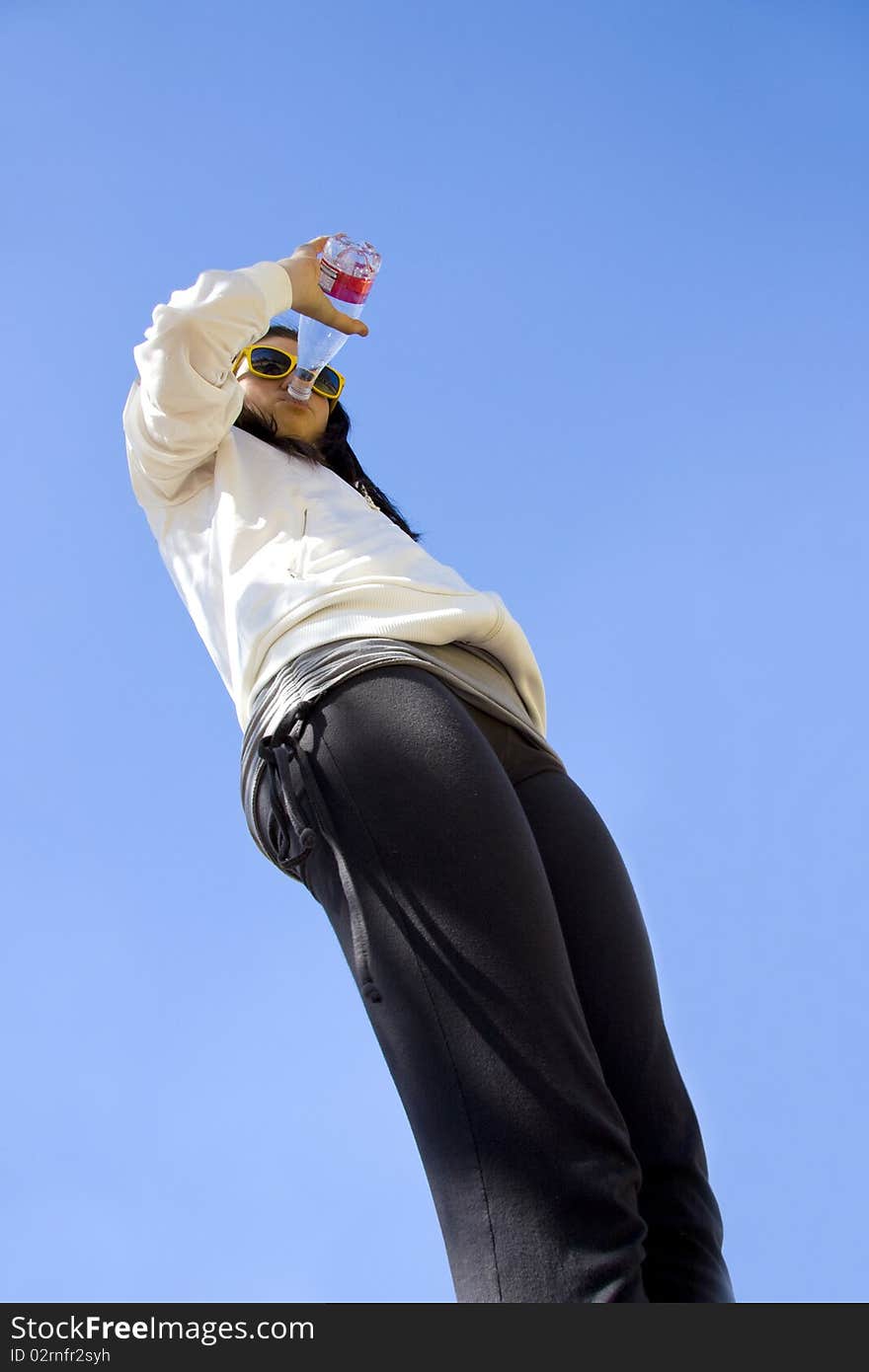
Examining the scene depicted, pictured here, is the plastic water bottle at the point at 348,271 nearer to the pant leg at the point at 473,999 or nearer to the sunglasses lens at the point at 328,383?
the sunglasses lens at the point at 328,383

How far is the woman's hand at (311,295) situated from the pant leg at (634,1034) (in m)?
0.94

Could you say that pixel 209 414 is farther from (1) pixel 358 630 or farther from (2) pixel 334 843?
(2) pixel 334 843

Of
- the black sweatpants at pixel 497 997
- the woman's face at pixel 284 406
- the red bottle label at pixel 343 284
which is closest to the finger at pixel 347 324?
the red bottle label at pixel 343 284

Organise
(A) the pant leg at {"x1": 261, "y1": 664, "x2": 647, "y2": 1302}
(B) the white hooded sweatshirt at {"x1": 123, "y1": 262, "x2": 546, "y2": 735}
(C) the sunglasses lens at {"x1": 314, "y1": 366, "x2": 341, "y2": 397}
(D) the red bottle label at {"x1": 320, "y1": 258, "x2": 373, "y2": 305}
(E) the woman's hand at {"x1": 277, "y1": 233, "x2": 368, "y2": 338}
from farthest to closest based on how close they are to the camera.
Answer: (C) the sunglasses lens at {"x1": 314, "y1": 366, "x2": 341, "y2": 397}
(D) the red bottle label at {"x1": 320, "y1": 258, "x2": 373, "y2": 305}
(E) the woman's hand at {"x1": 277, "y1": 233, "x2": 368, "y2": 338}
(B) the white hooded sweatshirt at {"x1": 123, "y1": 262, "x2": 546, "y2": 735}
(A) the pant leg at {"x1": 261, "y1": 664, "x2": 647, "y2": 1302}

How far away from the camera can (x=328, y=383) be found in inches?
105

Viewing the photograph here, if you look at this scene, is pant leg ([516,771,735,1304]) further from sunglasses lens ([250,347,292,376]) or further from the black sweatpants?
sunglasses lens ([250,347,292,376])

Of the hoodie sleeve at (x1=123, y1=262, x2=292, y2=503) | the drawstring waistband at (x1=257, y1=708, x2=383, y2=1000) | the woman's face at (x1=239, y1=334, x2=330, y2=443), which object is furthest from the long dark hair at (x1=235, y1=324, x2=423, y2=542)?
the drawstring waistband at (x1=257, y1=708, x2=383, y2=1000)

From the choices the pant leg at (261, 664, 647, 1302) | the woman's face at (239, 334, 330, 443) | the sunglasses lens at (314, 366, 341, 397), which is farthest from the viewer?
the sunglasses lens at (314, 366, 341, 397)

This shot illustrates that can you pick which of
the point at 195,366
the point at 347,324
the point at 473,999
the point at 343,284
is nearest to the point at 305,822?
the point at 473,999

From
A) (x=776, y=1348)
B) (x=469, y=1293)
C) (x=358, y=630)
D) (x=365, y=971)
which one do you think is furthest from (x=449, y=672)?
(x=776, y=1348)

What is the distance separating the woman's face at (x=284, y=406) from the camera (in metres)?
2.51

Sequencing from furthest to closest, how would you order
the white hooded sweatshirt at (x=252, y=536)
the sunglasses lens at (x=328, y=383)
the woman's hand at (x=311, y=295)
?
the sunglasses lens at (x=328, y=383) < the woman's hand at (x=311, y=295) < the white hooded sweatshirt at (x=252, y=536)

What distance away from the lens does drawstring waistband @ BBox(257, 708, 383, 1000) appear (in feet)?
5.09

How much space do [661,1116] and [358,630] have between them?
784 mm
